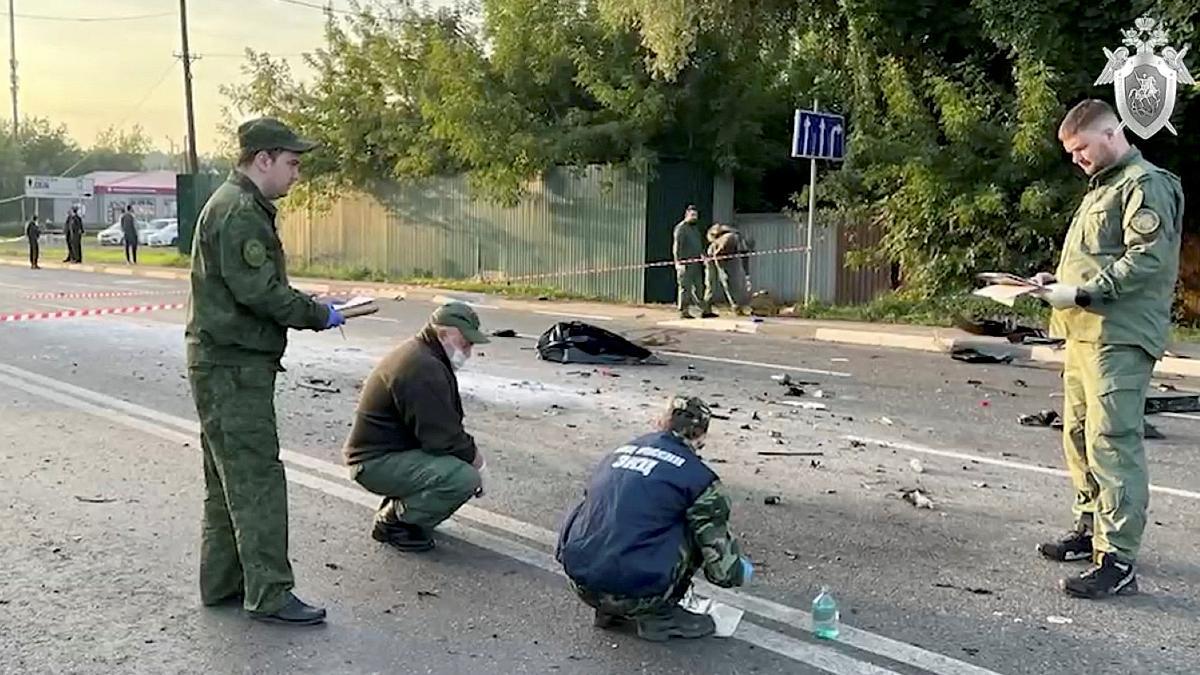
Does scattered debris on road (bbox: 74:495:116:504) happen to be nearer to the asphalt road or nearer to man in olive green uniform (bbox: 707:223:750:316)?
the asphalt road

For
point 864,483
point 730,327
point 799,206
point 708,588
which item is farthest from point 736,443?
point 799,206

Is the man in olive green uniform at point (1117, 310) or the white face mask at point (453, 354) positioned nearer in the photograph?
the man in olive green uniform at point (1117, 310)

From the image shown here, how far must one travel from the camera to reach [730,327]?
16844 millimetres

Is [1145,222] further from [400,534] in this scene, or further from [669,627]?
[400,534]

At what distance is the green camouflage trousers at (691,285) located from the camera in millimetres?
18125

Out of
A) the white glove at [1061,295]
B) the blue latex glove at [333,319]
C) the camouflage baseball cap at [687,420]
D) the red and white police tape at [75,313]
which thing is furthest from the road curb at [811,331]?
the blue latex glove at [333,319]

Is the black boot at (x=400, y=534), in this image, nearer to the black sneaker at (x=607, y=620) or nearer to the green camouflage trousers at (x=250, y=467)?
the green camouflage trousers at (x=250, y=467)

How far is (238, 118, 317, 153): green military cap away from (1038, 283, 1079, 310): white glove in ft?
10.1

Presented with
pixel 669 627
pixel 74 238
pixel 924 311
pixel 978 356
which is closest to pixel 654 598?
pixel 669 627

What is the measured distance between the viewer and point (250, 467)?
4.54m

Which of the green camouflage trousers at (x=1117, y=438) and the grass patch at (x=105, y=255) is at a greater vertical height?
the green camouflage trousers at (x=1117, y=438)

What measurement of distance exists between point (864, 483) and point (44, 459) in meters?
5.15

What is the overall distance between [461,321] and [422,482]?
77 centimetres

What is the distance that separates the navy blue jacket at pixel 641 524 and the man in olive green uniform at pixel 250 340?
Result: 1.15 metres
